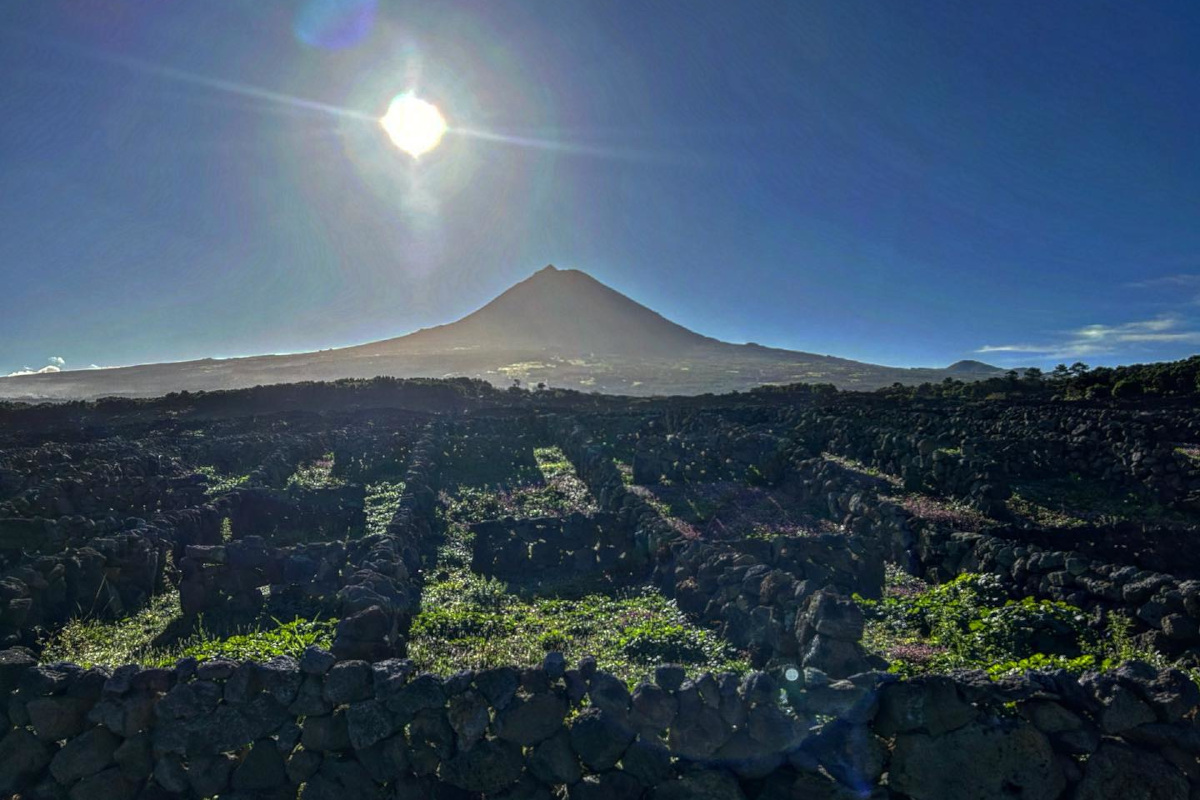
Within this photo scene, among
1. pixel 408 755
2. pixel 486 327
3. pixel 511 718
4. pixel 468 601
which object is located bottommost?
pixel 468 601

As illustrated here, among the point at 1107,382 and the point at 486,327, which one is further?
the point at 486,327

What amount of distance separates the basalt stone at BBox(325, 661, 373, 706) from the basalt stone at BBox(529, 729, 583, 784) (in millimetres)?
1510

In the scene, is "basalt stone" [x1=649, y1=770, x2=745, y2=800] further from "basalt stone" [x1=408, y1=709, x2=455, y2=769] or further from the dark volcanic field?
"basalt stone" [x1=408, y1=709, x2=455, y2=769]

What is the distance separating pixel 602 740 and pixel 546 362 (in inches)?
4610

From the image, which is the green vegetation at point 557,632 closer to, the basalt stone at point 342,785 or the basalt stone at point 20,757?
the basalt stone at point 342,785

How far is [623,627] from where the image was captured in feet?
31.9

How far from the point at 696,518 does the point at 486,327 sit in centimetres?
16641

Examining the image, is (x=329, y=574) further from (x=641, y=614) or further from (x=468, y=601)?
(x=641, y=614)

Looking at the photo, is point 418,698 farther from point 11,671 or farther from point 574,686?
point 11,671

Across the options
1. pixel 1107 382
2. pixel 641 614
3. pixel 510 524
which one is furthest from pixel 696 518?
pixel 1107 382

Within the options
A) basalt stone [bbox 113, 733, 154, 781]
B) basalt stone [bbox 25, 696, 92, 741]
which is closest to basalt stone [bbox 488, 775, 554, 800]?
basalt stone [bbox 113, 733, 154, 781]

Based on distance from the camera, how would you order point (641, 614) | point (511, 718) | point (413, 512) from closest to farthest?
1. point (511, 718)
2. point (641, 614)
3. point (413, 512)

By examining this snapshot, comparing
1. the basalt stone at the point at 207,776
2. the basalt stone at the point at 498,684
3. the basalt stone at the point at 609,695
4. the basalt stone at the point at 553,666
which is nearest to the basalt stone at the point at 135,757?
the basalt stone at the point at 207,776

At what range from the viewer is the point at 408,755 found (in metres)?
5.43
